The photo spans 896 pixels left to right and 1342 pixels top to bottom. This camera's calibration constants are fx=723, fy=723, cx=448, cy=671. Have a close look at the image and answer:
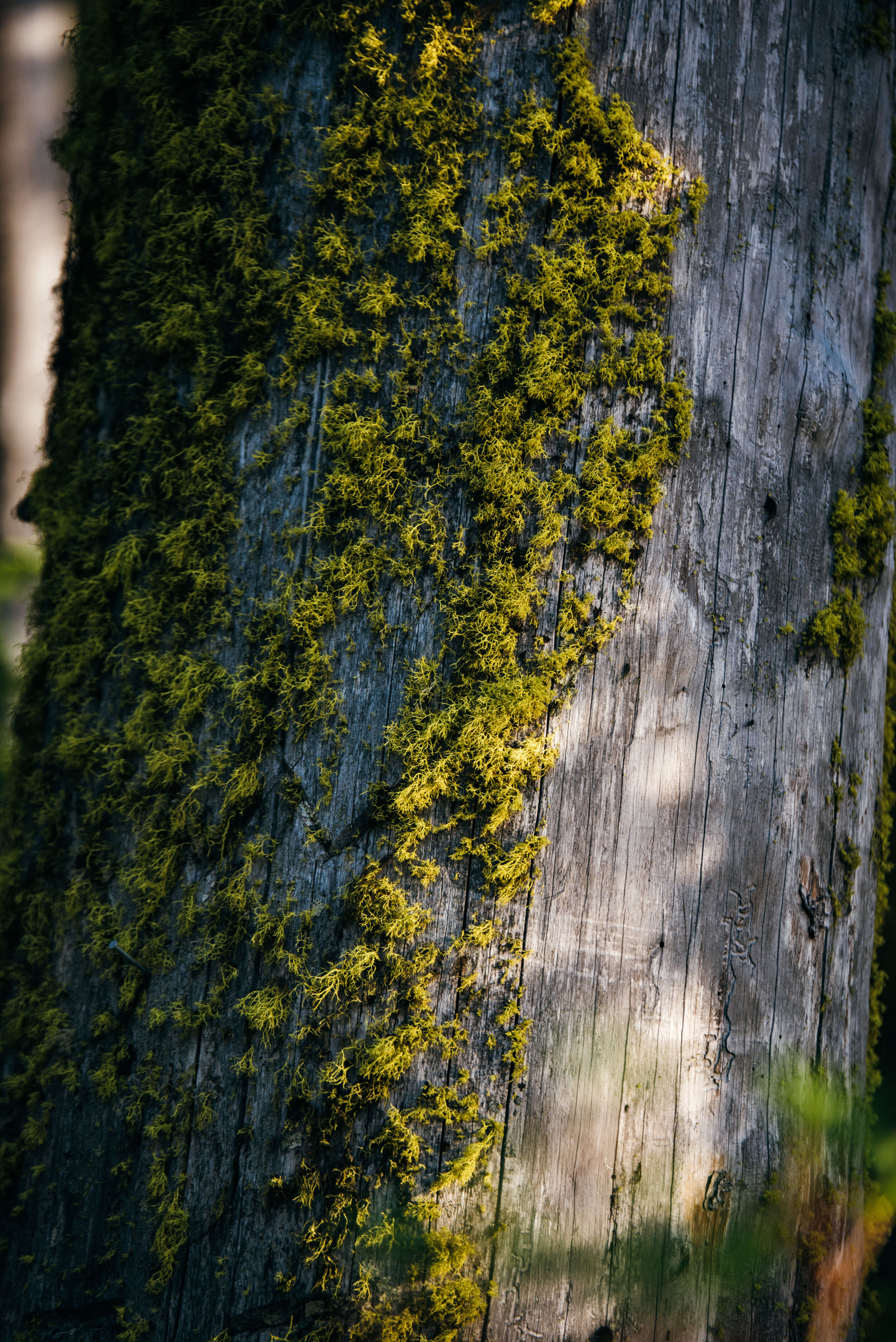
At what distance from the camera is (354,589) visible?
1.40 m

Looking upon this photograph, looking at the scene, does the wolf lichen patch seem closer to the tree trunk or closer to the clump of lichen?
the tree trunk

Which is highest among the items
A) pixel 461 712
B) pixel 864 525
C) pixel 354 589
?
pixel 864 525

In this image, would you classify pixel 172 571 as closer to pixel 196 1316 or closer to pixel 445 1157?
pixel 445 1157

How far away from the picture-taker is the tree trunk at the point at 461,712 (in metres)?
1.30

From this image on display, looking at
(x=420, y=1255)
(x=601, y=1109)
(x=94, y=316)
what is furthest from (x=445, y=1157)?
(x=94, y=316)

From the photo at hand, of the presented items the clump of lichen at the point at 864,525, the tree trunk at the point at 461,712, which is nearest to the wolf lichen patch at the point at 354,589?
the tree trunk at the point at 461,712

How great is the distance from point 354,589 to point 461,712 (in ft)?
1.04

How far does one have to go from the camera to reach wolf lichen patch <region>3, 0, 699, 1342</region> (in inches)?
51.4

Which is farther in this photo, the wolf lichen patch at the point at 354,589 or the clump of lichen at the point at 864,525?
the clump of lichen at the point at 864,525

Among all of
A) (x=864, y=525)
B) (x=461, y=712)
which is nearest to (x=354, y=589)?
(x=461, y=712)

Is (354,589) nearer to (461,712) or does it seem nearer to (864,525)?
(461,712)

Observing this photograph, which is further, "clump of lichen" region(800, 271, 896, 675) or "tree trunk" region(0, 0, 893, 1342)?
"clump of lichen" region(800, 271, 896, 675)

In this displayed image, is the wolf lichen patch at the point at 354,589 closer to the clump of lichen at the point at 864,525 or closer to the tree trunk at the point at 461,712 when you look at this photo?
the tree trunk at the point at 461,712

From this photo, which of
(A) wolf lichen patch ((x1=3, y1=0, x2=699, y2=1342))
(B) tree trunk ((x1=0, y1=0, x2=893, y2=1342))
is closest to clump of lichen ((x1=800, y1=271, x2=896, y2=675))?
(B) tree trunk ((x1=0, y1=0, x2=893, y2=1342))
